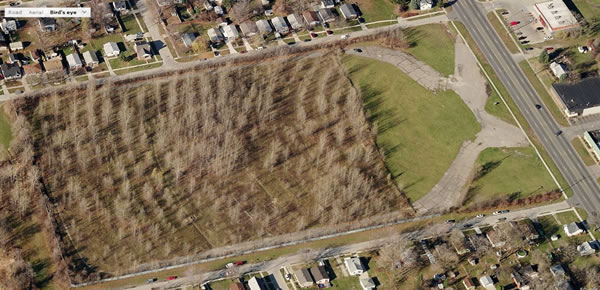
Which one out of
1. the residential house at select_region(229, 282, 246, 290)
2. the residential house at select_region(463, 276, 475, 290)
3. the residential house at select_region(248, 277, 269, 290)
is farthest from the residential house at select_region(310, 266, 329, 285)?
the residential house at select_region(463, 276, 475, 290)

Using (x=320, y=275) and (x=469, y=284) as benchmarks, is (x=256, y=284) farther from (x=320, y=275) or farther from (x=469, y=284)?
(x=469, y=284)

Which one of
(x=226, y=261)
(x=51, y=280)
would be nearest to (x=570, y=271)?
(x=226, y=261)

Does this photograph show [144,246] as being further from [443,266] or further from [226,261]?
[443,266]

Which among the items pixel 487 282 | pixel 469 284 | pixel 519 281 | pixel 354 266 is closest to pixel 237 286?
pixel 354 266

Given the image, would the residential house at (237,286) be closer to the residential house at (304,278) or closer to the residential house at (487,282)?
the residential house at (304,278)

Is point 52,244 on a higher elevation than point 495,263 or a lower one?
higher

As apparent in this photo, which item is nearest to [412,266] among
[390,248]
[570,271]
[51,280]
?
[390,248]

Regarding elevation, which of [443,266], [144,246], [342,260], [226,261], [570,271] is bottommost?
[570,271]
